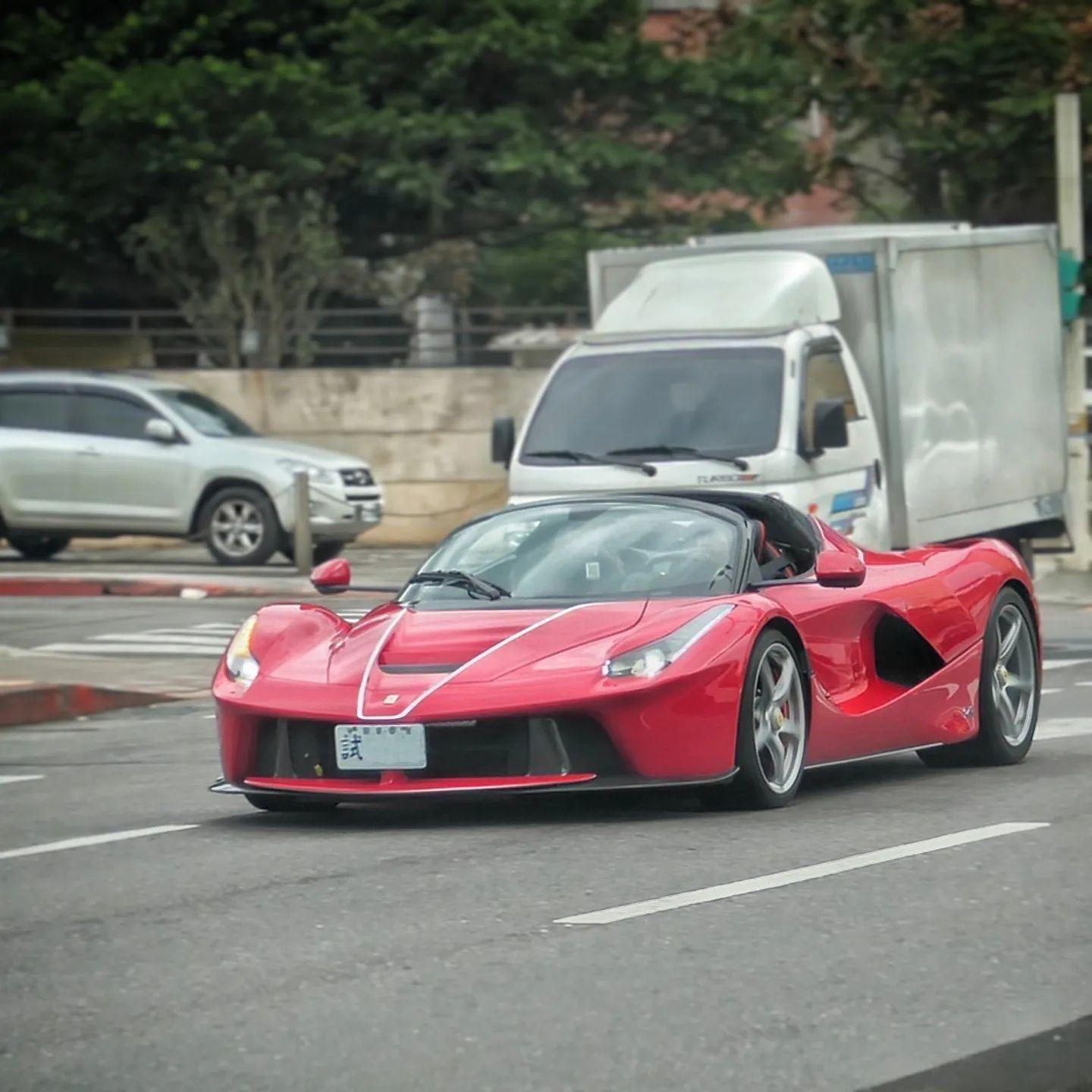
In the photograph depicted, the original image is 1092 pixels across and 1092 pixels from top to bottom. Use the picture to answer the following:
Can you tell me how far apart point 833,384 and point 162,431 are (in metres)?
9.64

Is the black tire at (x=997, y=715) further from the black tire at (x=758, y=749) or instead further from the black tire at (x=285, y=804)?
the black tire at (x=285, y=804)

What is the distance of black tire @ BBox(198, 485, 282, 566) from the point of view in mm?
25625

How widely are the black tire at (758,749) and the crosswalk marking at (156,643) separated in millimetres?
8584

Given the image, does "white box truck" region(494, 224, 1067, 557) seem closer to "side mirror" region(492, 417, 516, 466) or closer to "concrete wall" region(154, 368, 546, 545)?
"side mirror" region(492, 417, 516, 466)

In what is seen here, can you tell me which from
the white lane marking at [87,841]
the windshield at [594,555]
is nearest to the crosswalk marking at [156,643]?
the windshield at [594,555]

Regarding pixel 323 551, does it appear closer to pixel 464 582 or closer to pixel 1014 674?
pixel 1014 674

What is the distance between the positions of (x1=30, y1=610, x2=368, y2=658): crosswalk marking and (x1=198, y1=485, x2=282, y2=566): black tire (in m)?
5.76

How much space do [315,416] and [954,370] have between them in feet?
49.6

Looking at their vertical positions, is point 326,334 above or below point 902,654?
above

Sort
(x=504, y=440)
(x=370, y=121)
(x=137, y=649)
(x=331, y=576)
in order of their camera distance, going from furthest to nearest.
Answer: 1. (x=370, y=121)
2. (x=504, y=440)
3. (x=137, y=649)
4. (x=331, y=576)

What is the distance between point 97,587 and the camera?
2372cm

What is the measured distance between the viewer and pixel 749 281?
18.5 metres

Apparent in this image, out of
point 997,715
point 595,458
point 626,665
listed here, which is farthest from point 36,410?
point 626,665

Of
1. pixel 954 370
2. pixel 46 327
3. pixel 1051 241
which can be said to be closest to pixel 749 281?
pixel 954 370
